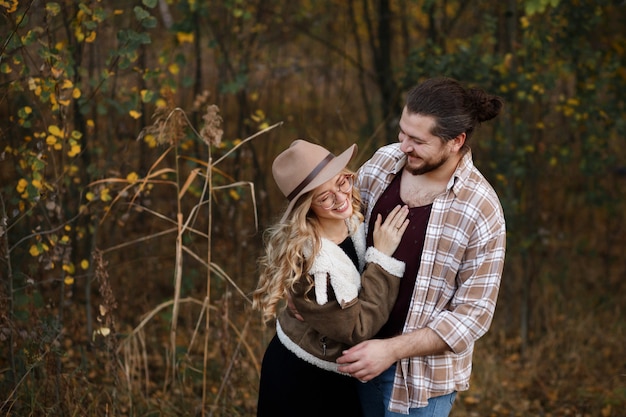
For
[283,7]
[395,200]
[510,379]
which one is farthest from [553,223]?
[395,200]

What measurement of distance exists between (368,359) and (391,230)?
0.39 metres

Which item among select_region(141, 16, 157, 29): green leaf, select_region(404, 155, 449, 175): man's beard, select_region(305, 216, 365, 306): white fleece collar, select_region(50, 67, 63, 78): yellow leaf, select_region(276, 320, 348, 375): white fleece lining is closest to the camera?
select_region(305, 216, 365, 306): white fleece collar

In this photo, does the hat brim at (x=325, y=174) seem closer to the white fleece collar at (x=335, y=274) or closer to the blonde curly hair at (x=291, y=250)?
the blonde curly hair at (x=291, y=250)

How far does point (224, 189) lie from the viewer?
4.78 meters

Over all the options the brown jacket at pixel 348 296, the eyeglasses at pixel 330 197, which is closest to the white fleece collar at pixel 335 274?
the brown jacket at pixel 348 296

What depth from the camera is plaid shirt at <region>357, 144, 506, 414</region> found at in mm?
2381

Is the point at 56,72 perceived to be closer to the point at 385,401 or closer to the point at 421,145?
the point at 421,145

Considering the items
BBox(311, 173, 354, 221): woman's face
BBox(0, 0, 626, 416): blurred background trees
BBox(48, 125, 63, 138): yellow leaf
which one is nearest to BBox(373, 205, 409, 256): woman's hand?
BBox(311, 173, 354, 221): woman's face

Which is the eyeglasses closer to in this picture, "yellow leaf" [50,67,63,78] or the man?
the man

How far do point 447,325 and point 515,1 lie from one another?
A: 11.2 feet

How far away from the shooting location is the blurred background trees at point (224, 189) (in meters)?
3.58

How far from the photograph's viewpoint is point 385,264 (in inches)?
93.8

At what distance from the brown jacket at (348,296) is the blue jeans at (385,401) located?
0.75 feet

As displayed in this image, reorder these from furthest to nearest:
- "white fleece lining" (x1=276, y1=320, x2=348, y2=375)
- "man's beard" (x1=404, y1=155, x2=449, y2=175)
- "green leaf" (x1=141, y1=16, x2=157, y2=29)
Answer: "green leaf" (x1=141, y1=16, x2=157, y2=29) < "white fleece lining" (x1=276, y1=320, x2=348, y2=375) < "man's beard" (x1=404, y1=155, x2=449, y2=175)
